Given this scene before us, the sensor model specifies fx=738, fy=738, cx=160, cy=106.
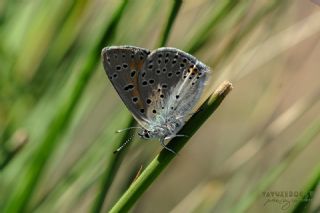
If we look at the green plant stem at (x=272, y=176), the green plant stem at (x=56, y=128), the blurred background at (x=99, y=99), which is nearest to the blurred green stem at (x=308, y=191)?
the blurred background at (x=99, y=99)

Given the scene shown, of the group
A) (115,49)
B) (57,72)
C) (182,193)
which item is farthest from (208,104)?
(182,193)

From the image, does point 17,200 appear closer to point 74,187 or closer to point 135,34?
point 74,187

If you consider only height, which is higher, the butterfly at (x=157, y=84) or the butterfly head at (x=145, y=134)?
the butterfly at (x=157, y=84)

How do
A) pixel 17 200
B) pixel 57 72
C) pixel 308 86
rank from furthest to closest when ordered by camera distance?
pixel 308 86
pixel 57 72
pixel 17 200

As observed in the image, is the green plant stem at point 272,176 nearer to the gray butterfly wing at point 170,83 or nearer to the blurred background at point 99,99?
the blurred background at point 99,99

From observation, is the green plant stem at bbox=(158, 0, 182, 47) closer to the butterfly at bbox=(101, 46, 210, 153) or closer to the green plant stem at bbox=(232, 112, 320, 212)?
the butterfly at bbox=(101, 46, 210, 153)

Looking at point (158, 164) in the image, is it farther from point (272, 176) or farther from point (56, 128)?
point (272, 176)

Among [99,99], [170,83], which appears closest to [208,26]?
[170,83]
